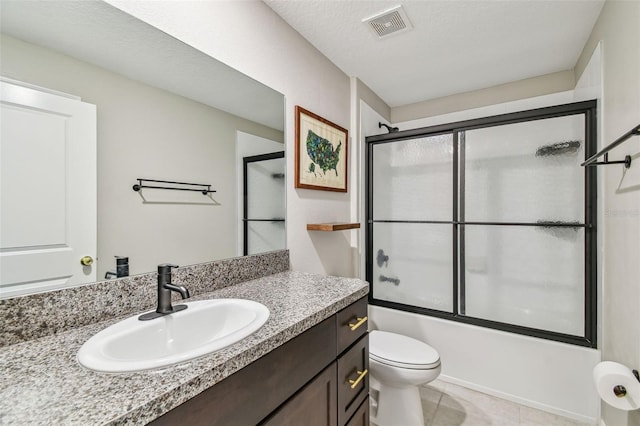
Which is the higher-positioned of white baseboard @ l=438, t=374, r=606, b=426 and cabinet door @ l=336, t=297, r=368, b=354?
cabinet door @ l=336, t=297, r=368, b=354

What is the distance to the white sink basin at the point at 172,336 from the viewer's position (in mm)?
648

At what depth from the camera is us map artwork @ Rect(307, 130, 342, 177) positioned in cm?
189

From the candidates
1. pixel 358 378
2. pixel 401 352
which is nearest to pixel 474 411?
pixel 401 352

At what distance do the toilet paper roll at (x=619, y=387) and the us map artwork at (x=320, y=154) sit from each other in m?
1.67

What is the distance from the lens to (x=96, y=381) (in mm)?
574

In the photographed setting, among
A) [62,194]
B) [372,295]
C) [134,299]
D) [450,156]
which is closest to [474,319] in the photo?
[372,295]

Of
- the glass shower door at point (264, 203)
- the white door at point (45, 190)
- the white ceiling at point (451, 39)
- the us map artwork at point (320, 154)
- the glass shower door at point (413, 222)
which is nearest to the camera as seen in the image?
the white door at point (45, 190)

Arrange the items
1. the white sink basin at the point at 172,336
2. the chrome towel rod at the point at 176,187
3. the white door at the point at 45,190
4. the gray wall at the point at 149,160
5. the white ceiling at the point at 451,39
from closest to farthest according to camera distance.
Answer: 1. the white sink basin at the point at 172,336
2. the white door at the point at 45,190
3. the gray wall at the point at 149,160
4. the chrome towel rod at the point at 176,187
5. the white ceiling at the point at 451,39

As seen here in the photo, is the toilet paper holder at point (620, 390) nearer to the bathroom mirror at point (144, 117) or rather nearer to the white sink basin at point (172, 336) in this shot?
the white sink basin at point (172, 336)

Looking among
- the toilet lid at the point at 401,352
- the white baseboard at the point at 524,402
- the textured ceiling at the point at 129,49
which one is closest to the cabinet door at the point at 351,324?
the toilet lid at the point at 401,352

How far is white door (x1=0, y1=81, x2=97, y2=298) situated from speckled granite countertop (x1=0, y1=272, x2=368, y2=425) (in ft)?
0.64

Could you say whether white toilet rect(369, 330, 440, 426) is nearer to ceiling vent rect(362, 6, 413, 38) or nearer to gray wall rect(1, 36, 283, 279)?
gray wall rect(1, 36, 283, 279)

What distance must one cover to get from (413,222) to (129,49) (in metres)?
2.08

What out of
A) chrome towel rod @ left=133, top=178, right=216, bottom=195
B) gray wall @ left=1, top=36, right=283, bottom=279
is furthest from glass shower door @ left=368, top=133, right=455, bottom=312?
chrome towel rod @ left=133, top=178, right=216, bottom=195
